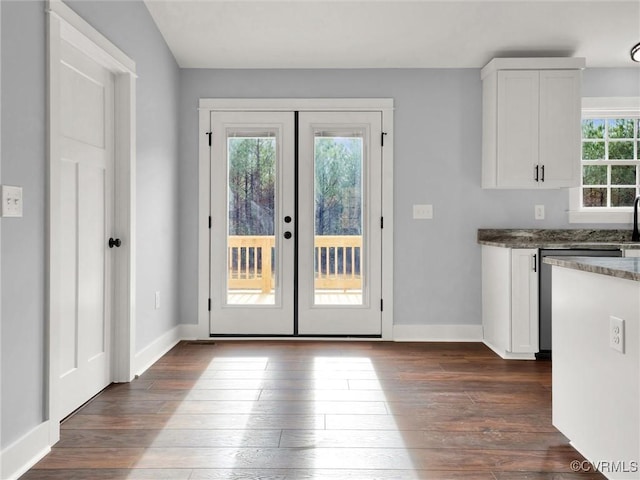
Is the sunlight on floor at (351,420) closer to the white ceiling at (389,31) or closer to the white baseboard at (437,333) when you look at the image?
the white baseboard at (437,333)

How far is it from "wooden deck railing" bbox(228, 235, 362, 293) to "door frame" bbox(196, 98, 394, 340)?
232 mm

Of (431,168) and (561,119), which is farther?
(431,168)

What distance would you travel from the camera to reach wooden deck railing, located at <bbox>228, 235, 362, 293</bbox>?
13.7 ft

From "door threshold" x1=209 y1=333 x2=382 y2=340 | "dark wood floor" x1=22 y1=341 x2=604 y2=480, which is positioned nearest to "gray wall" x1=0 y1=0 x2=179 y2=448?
"dark wood floor" x1=22 y1=341 x2=604 y2=480

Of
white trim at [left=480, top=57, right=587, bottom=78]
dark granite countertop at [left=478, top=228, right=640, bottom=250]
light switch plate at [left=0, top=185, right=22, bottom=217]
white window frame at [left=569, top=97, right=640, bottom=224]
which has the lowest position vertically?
dark granite countertop at [left=478, top=228, right=640, bottom=250]

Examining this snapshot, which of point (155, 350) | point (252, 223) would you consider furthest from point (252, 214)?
point (155, 350)

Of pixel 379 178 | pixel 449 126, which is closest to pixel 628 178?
pixel 449 126

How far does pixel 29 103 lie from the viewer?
6.59ft

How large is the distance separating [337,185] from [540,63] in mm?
1834

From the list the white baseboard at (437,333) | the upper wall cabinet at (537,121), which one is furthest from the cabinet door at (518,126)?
the white baseboard at (437,333)

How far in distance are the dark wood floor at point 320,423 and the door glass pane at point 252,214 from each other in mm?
800

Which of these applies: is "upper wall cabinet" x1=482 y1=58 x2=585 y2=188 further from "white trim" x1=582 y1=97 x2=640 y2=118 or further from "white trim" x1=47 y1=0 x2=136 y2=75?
"white trim" x1=47 y1=0 x2=136 y2=75

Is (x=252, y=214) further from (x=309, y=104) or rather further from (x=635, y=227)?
(x=635, y=227)

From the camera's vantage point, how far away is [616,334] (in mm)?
1670
